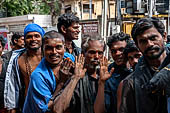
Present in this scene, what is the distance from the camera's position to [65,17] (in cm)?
330

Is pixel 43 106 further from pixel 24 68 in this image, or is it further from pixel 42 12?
pixel 42 12

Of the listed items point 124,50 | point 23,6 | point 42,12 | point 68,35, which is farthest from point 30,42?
Result: point 42,12

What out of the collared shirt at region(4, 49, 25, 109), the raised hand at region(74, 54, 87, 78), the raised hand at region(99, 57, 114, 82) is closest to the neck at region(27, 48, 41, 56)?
the collared shirt at region(4, 49, 25, 109)

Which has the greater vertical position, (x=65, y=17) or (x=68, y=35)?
(x=65, y=17)

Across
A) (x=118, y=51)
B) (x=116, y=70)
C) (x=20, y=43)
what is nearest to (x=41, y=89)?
(x=116, y=70)

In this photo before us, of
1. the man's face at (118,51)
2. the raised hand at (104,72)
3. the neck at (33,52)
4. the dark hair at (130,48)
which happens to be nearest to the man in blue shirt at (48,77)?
the raised hand at (104,72)

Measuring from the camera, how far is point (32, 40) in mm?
2891

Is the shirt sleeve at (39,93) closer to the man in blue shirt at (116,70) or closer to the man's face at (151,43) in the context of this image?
the man in blue shirt at (116,70)

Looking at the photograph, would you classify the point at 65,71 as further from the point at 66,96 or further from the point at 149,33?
the point at 149,33

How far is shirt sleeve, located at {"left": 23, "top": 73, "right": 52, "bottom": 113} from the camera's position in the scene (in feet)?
6.84

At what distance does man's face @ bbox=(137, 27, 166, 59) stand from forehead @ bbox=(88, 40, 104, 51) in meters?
0.51

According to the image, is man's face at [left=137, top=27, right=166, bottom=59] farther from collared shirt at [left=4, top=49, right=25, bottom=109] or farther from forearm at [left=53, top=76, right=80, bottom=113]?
collared shirt at [left=4, top=49, right=25, bottom=109]

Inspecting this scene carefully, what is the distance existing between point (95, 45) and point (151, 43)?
25.1 inches

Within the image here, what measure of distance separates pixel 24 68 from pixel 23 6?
48.8 ft
